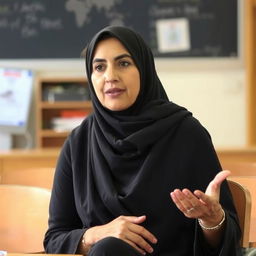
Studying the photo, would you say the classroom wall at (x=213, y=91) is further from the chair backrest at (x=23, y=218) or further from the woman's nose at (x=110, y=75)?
the woman's nose at (x=110, y=75)

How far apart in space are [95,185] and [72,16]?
10.7 ft

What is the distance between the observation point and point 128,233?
4.98 feet

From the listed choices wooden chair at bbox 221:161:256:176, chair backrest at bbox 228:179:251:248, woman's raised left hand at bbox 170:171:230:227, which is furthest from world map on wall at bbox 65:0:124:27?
woman's raised left hand at bbox 170:171:230:227

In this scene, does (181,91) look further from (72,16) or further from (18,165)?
(18,165)

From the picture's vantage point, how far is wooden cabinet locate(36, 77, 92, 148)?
452cm

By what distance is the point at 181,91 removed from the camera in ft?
15.8

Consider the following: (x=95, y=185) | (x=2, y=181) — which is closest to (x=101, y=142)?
(x=95, y=185)

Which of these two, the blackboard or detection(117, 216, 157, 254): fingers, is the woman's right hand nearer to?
detection(117, 216, 157, 254): fingers

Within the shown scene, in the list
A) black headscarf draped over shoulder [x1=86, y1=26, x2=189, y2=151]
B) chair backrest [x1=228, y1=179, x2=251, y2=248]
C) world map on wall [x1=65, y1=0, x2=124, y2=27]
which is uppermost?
world map on wall [x1=65, y1=0, x2=124, y2=27]

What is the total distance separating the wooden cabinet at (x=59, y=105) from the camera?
452 centimetres

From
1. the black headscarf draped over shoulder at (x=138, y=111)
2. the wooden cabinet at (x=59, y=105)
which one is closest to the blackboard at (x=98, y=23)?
the wooden cabinet at (x=59, y=105)

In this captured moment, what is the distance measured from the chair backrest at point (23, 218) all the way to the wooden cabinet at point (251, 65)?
10.1 ft

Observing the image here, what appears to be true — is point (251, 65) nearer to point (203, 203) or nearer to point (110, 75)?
point (110, 75)

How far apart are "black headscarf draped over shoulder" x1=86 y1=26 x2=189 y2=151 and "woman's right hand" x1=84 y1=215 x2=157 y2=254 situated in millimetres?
254
